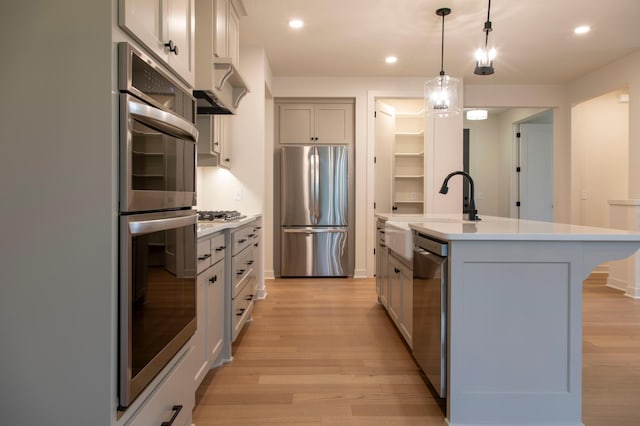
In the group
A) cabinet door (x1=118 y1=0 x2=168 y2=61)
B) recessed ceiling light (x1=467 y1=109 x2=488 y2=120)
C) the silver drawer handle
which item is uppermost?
recessed ceiling light (x1=467 y1=109 x2=488 y2=120)

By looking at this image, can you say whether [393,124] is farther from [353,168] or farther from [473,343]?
[473,343]

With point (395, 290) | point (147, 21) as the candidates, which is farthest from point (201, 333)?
point (395, 290)

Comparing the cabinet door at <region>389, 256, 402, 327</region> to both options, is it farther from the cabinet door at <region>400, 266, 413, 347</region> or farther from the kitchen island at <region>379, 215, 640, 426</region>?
the kitchen island at <region>379, 215, 640, 426</region>

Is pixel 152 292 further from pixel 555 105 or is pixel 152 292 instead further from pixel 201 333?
pixel 555 105

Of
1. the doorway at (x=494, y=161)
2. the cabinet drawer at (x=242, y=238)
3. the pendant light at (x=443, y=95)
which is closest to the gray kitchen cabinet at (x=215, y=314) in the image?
the cabinet drawer at (x=242, y=238)

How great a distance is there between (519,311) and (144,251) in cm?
158

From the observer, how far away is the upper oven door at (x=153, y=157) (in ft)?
3.42

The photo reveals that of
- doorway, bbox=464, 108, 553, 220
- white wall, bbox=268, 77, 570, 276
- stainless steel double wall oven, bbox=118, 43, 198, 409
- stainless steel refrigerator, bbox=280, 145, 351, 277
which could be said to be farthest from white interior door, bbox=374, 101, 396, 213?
stainless steel double wall oven, bbox=118, 43, 198, 409

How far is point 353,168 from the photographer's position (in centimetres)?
568

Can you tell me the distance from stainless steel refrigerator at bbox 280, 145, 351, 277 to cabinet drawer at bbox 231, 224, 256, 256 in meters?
1.91

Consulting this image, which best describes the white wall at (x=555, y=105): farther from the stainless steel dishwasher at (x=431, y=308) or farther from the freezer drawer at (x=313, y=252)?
the stainless steel dishwasher at (x=431, y=308)

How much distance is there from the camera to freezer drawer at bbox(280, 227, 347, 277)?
5.54 meters

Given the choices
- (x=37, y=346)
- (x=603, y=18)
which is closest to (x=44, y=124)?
(x=37, y=346)

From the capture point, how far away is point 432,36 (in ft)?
13.8
